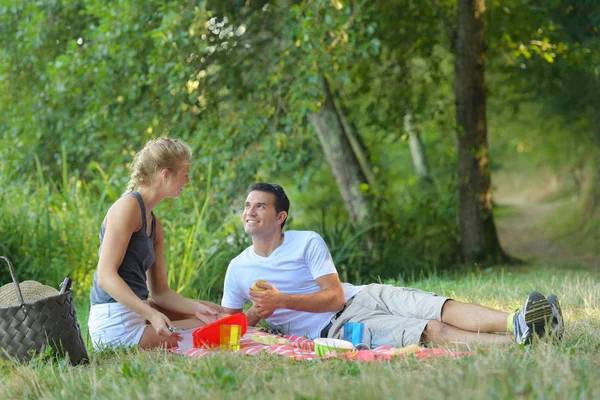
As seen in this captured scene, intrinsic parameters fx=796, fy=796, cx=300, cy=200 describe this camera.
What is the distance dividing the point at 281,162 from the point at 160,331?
16.1 ft

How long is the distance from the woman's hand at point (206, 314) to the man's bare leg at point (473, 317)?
1.35 metres

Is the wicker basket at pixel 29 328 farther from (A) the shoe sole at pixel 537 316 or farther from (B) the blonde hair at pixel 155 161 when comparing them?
(A) the shoe sole at pixel 537 316

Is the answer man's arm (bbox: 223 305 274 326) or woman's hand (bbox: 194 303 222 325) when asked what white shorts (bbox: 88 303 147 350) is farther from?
man's arm (bbox: 223 305 274 326)

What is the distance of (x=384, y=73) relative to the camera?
1263 cm

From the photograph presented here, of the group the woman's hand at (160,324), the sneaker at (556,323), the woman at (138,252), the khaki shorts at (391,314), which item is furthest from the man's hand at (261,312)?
the sneaker at (556,323)

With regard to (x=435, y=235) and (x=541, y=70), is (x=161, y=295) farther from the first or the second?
(x=541, y=70)

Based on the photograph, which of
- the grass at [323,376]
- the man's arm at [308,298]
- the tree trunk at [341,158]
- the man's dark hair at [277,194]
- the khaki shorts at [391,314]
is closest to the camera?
the grass at [323,376]

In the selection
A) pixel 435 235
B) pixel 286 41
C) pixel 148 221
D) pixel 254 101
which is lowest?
pixel 435 235

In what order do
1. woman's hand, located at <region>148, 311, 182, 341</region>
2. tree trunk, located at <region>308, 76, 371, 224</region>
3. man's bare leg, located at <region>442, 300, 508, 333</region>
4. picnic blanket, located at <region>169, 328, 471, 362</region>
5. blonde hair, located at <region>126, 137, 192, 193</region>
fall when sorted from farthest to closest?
1. tree trunk, located at <region>308, 76, 371, 224</region>
2. blonde hair, located at <region>126, 137, 192, 193</region>
3. man's bare leg, located at <region>442, 300, 508, 333</region>
4. woman's hand, located at <region>148, 311, 182, 341</region>
5. picnic blanket, located at <region>169, 328, 471, 362</region>

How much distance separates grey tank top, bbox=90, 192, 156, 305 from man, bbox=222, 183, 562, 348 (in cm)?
57

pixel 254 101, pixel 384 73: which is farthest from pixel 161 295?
pixel 384 73

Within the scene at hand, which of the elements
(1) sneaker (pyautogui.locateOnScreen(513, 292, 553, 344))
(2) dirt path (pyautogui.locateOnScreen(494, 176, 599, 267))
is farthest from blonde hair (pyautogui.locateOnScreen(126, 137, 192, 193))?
(2) dirt path (pyautogui.locateOnScreen(494, 176, 599, 267))

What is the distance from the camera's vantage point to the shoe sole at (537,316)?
4004 millimetres

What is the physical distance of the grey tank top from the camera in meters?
4.73
